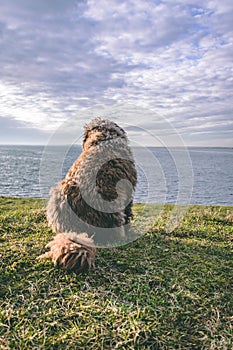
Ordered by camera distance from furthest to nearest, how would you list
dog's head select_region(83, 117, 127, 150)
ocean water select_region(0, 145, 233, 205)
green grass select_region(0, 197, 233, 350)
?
ocean water select_region(0, 145, 233, 205) → dog's head select_region(83, 117, 127, 150) → green grass select_region(0, 197, 233, 350)

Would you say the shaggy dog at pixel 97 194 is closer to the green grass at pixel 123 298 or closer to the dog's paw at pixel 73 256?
the dog's paw at pixel 73 256

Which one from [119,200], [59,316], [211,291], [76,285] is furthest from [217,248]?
[59,316]

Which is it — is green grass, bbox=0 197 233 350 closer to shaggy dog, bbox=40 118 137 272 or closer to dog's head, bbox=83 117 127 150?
shaggy dog, bbox=40 118 137 272

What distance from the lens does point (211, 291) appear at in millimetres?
3420

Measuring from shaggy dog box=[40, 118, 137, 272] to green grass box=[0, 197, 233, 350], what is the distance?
376mm

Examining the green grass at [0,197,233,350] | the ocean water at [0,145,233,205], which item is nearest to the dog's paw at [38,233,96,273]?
the green grass at [0,197,233,350]

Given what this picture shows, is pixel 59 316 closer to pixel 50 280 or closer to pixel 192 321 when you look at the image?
pixel 50 280

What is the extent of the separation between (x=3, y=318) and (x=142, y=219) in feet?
13.8

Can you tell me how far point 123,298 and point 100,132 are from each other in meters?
2.70

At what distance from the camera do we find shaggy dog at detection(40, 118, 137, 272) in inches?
175

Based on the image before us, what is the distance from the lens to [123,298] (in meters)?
3.21

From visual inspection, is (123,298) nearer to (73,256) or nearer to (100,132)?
(73,256)

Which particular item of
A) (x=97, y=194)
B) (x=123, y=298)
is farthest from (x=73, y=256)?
(x=97, y=194)

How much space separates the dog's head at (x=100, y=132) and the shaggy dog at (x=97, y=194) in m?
0.02
